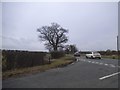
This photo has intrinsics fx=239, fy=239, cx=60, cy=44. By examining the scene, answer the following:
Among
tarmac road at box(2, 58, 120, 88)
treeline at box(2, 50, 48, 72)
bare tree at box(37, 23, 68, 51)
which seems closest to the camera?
tarmac road at box(2, 58, 120, 88)

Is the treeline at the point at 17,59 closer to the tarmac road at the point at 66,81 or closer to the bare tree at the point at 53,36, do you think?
the tarmac road at the point at 66,81

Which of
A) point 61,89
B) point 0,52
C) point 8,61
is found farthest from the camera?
point 8,61

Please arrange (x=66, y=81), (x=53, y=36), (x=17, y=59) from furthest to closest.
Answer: (x=53, y=36) → (x=17, y=59) → (x=66, y=81)

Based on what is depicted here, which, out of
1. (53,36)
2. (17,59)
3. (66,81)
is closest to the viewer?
(66,81)

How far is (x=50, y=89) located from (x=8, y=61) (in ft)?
36.7

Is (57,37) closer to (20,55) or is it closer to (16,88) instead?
(20,55)

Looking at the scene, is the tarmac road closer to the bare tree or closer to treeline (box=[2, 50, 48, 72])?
treeline (box=[2, 50, 48, 72])

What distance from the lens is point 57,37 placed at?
82188mm

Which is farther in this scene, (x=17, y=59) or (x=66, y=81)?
(x=17, y=59)

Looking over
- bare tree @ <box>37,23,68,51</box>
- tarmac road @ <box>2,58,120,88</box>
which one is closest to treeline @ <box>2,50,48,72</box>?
tarmac road @ <box>2,58,120,88</box>

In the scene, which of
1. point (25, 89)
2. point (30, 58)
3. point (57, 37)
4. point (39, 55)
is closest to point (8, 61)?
point (30, 58)

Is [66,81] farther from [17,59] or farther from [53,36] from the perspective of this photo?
[53,36]

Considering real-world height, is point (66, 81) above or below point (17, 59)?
below

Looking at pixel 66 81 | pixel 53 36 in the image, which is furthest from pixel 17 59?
pixel 53 36
